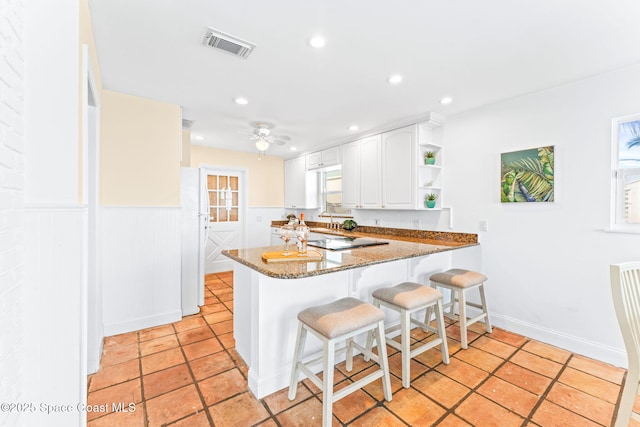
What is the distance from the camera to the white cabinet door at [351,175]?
166 inches

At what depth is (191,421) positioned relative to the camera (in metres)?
1.62

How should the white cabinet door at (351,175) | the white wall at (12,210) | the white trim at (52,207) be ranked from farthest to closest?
the white cabinet door at (351,175) → the white trim at (52,207) → the white wall at (12,210)

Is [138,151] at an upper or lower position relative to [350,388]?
upper

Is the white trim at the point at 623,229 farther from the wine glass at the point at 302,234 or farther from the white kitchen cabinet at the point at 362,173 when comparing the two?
the wine glass at the point at 302,234

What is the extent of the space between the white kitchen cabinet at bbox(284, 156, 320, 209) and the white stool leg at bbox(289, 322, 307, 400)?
12.2ft

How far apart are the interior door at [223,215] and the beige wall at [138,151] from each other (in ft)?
6.96

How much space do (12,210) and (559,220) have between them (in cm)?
364

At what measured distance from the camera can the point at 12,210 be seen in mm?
1085

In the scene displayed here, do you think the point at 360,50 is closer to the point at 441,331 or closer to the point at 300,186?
the point at 441,331

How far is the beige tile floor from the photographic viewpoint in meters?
1.65

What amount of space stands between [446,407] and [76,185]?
2.36 metres

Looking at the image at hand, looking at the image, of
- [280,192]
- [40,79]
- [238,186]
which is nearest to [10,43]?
[40,79]

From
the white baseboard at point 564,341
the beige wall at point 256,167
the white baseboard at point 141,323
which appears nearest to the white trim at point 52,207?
the white baseboard at point 141,323

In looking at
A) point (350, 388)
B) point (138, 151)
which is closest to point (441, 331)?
point (350, 388)
